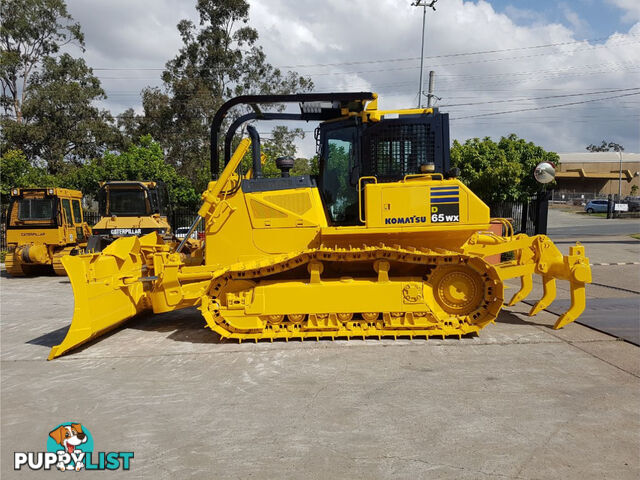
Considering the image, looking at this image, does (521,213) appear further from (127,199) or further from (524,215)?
(127,199)

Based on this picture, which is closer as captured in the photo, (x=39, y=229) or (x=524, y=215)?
(x=39, y=229)

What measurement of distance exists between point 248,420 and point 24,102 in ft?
113

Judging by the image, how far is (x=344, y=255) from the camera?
588 centimetres

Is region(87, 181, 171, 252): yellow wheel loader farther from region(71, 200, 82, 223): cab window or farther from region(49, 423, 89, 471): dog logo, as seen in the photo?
region(49, 423, 89, 471): dog logo

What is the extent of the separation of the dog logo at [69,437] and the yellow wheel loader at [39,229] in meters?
10.6

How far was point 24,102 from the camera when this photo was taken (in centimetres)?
3045

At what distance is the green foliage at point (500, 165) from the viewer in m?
16.3

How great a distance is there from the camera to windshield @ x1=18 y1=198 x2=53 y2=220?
13.4 meters

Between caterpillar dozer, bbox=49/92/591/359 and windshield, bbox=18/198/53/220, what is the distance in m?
8.66

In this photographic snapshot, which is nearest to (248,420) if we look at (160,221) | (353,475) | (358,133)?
(353,475)

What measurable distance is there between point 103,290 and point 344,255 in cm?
313

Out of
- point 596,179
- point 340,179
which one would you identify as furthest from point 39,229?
point 596,179

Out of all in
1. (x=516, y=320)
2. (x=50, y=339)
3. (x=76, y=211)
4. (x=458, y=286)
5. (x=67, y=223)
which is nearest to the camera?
(x=458, y=286)

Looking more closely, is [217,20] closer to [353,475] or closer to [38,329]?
[38,329]
